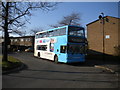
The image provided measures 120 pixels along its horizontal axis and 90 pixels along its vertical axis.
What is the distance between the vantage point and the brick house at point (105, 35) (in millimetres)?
33312

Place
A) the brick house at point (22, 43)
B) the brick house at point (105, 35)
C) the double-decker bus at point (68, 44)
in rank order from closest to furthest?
the double-decker bus at point (68, 44) → the brick house at point (105, 35) → the brick house at point (22, 43)

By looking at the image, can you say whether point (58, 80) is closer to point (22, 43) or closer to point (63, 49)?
point (63, 49)

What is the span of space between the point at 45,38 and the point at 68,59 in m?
6.89

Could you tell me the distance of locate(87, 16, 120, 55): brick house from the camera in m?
33.3

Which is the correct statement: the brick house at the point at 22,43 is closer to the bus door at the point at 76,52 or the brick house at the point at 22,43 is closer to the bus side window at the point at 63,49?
the bus side window at the point at 63,49

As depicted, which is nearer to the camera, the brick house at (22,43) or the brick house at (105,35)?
the brick house at (105,35)

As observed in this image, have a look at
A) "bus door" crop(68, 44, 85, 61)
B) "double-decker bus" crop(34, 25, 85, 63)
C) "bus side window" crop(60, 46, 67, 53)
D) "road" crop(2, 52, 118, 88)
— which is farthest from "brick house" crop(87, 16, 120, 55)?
"road" crop(2, 52, 118, 88)

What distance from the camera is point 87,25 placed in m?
39.4

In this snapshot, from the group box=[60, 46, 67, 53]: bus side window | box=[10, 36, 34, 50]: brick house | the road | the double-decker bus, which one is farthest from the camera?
box=[10, 36, 34, 50]: brick house

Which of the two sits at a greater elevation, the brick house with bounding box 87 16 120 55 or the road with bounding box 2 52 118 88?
the brick house with bounding box 87 16 120 55

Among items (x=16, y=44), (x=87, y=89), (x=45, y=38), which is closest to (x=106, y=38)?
(x=45, y=38)

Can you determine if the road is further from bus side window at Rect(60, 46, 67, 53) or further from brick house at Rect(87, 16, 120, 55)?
brick house at Rect(87, 16, 120, 55)

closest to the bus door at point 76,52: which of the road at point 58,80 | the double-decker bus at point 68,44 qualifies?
the double-decker bus at point 68,44

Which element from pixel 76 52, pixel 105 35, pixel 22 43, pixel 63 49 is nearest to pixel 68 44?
pixel 63 49
